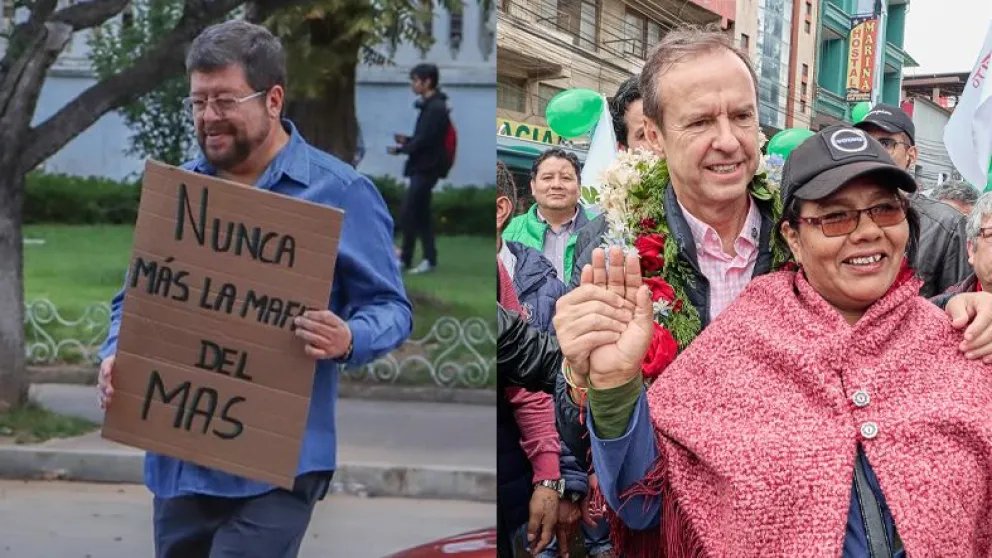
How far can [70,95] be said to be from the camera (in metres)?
2.40

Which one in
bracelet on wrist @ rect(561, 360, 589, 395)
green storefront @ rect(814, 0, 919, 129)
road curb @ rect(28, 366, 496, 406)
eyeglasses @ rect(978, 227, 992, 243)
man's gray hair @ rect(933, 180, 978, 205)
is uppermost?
green storefront @ rect(814, 0, 919, 129)

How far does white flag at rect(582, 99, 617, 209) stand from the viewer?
1.66m

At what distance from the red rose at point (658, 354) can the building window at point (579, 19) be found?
1.40 ft

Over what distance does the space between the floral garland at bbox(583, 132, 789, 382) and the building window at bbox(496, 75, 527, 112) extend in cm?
16

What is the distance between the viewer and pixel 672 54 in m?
1.47

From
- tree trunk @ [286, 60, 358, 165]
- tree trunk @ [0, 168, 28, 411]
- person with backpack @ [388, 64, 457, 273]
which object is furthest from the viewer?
tree trunk @ [0, 168, 28, 411]

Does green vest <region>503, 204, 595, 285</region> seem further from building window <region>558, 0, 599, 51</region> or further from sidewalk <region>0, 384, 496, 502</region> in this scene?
sidewalk <region>0, 384, 496, 502</region>

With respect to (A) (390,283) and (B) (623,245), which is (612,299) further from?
(A) (390,283)

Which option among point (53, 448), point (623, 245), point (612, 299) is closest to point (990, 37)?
point (623, 245)

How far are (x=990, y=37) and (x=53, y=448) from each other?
205cm

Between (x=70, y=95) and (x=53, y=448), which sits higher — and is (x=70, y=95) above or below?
above

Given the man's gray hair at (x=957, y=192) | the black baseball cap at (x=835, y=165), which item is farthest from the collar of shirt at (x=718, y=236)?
the man's gray hair at (x=957, y=192)

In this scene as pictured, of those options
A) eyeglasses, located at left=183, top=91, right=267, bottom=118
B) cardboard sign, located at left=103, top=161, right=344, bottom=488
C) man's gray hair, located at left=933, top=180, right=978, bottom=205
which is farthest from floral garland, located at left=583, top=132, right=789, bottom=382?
eyeglasses, located at left=183, top=91, right=267, bottom=118

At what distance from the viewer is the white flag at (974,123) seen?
1.65 metres
